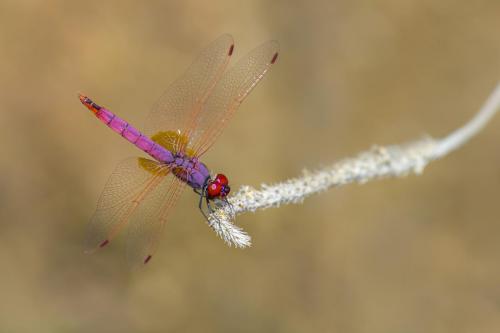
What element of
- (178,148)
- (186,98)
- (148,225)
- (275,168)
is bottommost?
(148,225)

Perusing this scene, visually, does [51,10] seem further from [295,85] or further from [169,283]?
[169,283]

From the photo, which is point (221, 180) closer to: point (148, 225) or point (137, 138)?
point (148, 225)

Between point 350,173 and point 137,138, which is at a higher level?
point 137,138

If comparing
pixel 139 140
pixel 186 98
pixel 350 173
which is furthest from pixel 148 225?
pixel 350 173

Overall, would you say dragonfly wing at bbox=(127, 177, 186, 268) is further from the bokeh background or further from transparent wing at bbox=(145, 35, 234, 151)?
the bokeh background

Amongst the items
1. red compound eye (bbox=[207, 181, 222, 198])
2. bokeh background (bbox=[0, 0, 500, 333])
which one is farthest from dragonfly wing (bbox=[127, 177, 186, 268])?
bokeh background (bbox=[0, 0, 500, 333])

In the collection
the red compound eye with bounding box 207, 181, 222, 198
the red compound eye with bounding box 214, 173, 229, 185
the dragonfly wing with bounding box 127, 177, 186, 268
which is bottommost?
the dragonfly wing with bounding box 127, 177, 186, 268
